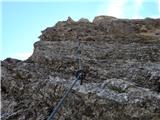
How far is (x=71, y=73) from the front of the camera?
109 ft

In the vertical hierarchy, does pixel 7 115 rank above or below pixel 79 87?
below

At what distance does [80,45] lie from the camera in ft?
125

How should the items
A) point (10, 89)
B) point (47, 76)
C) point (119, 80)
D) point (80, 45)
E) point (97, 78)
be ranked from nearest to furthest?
1. point (119, 80)
2. point (97, 78)
3. point (47, 76)
4. point (10, 89)
5. point (80, 45)

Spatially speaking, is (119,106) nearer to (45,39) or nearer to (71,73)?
(71,73)

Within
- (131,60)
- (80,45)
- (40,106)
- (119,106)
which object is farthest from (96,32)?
(119,106)

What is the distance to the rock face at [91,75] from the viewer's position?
84.4 feet

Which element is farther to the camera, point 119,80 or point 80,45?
point 80,45

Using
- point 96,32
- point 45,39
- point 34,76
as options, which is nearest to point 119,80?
point 34,76

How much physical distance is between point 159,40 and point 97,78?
11.8 meters

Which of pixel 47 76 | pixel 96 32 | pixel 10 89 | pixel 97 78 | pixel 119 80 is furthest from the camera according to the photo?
pixel 96 32

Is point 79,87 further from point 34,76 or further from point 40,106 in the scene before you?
point 34,76

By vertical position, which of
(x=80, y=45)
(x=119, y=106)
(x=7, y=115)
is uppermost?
(x=80, y=45)

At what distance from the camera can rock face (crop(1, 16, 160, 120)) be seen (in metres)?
25.7

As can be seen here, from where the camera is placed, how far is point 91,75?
104ft
